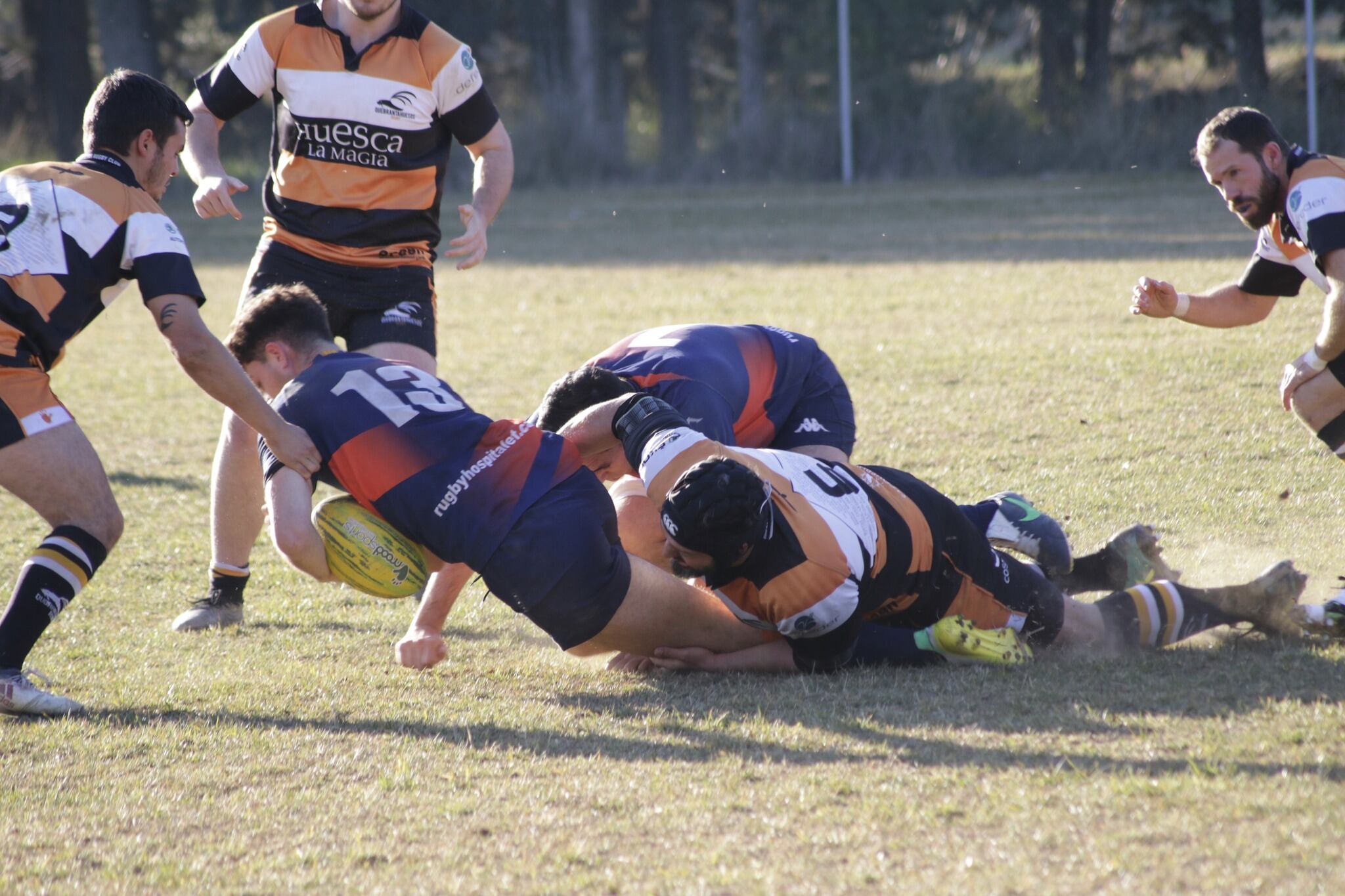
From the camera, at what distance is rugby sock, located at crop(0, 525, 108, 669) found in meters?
3.90

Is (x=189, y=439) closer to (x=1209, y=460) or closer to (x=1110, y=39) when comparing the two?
(x=1209, y=460)

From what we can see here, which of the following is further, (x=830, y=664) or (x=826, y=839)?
(x=830, y=664)

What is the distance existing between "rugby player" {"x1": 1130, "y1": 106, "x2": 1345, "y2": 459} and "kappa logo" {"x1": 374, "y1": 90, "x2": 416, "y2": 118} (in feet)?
9.32

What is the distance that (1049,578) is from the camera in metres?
4.57

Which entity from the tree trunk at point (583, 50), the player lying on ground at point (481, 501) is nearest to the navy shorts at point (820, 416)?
the player lying on ground at point (481, 501)

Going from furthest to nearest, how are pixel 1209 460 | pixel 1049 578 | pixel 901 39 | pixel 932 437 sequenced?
1. pixel 901 39
2. pixel 932 437
3. pixel 1209 460
4. pixel 1049 578

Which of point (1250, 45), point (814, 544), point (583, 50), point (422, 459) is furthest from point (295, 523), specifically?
point (583, 50)

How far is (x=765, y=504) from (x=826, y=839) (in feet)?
3.33

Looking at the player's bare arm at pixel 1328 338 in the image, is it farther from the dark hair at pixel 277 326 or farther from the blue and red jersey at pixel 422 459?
the dark hair at pixel 277 326

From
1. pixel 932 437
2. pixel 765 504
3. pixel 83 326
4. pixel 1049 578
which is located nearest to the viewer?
pixel 765 504

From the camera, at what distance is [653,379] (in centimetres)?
454

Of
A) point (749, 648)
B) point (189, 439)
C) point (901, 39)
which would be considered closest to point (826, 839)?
point (749, 648)

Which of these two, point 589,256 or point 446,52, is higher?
point 446,52

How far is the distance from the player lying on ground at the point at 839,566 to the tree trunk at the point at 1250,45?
22857mm
